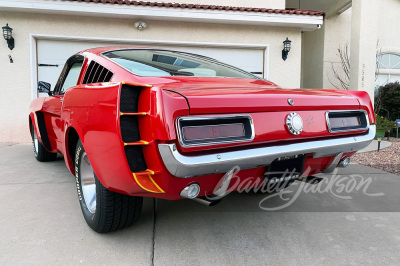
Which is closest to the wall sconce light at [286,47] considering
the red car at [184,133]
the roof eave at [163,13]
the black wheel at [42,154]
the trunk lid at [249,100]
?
the roof eave at [163,13]

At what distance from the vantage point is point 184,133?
147 cm

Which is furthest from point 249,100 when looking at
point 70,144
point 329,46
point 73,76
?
point 329,46

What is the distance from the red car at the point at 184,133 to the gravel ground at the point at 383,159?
2.55m

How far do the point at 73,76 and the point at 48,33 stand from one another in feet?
14.6

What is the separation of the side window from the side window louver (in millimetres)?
276

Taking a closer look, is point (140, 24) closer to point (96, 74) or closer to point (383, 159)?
point (96, 74)

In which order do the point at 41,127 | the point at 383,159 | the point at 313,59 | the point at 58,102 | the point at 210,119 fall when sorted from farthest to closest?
the point at 313,59
the point at 383,159
the point at 41,127
the point at 58,102
the point at 210,119

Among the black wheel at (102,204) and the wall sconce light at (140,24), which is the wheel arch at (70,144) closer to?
the black wheel at (102,204)

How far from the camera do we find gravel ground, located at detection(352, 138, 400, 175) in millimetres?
4336

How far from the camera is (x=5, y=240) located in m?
1.99

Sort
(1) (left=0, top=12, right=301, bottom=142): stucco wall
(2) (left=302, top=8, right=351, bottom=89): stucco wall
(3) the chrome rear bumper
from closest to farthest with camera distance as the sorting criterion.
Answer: (3) the chrome rear bumper
(1) (left=0, top=12, right=301, bottom=142): stucco wall
(2) (left=302, top=8, right=351, bottom=89): stucco wall

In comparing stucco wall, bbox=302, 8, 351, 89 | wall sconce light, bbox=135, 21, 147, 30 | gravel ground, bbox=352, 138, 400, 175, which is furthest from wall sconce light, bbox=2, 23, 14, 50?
stucco wall, bbox=302, 8, 351, 89

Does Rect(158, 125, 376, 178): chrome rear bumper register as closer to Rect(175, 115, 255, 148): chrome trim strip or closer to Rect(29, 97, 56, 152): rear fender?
Rect(175, 115, 255, 148): chrome trim strip

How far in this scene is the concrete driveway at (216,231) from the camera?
180 centimetres
